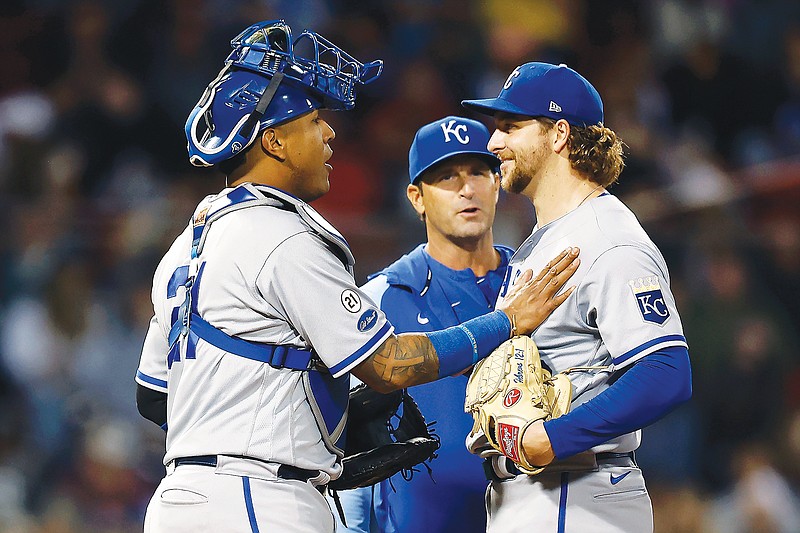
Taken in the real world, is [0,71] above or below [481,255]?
above

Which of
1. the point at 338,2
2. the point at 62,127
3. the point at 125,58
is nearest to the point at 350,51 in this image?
the point at 338,2

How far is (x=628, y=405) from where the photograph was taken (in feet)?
9.16

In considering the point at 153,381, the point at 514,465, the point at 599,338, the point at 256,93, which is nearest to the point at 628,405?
the point at 599,338

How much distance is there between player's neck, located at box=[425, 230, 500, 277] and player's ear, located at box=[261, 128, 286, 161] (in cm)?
127

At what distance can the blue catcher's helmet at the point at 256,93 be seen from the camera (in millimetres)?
2980

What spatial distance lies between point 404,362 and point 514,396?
1.03 ft

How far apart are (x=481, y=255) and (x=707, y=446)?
3.17 metres

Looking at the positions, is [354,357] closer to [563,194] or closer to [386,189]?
[563,194]

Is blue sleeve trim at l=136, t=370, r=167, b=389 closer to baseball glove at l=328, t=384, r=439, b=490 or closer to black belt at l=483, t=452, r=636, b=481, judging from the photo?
baseball glove at l=328, t=384, r=439, b=490

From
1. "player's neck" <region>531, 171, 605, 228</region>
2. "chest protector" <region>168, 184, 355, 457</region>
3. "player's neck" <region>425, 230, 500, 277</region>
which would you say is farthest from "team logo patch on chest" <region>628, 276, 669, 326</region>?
"player's neck" <region>425, 230, 500, 277</region>

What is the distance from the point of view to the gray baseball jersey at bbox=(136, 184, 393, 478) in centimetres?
278

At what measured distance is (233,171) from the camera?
3.08 m

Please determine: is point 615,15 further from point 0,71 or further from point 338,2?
point 0,71

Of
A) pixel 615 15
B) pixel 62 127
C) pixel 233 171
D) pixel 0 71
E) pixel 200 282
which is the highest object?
pixel 615 15
